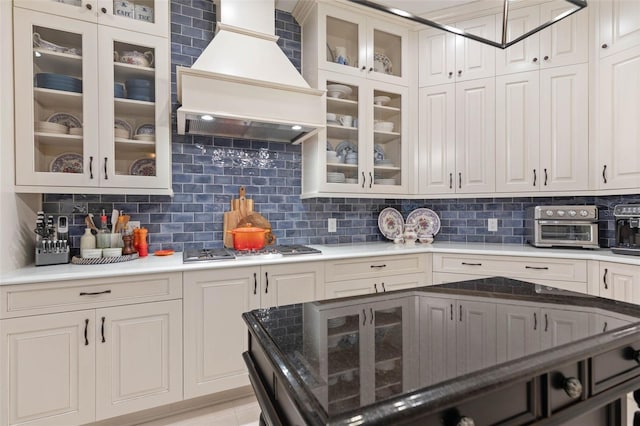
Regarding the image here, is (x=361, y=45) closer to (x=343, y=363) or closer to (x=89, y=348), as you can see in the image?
(x=343, y=363)

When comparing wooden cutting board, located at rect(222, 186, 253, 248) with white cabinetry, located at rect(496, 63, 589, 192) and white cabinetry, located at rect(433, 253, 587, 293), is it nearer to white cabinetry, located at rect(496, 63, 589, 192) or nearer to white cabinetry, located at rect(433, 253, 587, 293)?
white cabinetry, located at rect(433, 253, 587, 293)

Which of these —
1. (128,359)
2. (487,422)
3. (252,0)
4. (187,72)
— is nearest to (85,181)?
(187,72)

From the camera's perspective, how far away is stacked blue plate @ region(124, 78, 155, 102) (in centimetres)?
213

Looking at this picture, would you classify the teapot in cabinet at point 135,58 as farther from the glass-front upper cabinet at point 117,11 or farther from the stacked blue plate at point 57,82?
the stacked blue plate at point 57,82

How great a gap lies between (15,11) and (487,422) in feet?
9.28

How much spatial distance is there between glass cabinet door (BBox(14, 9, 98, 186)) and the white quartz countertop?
0.54 m

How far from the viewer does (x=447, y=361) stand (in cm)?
69

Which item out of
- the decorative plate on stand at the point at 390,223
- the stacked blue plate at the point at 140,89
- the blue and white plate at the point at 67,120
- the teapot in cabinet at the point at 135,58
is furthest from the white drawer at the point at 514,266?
the blue and white plate at the point at 67,120

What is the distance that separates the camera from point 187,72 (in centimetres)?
199

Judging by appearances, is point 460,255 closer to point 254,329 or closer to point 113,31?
point 254,329

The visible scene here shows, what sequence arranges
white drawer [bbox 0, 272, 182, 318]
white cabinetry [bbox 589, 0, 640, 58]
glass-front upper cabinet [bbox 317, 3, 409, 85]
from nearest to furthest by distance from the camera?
1. white drawer [bbox 0, 272, 182, 318]
2. white cabinetry [bbox 589, 0, 640, 58]
3. glass-front upper cabinet [bbox 317, 3, 409, 85]

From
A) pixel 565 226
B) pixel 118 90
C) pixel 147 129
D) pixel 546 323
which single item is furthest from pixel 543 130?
pixel 118 90

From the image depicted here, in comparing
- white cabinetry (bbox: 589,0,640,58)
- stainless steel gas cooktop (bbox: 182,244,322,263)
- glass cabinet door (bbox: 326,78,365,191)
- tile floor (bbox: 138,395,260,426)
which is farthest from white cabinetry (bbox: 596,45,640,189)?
tile floor (bbox: 138,395,260,426)

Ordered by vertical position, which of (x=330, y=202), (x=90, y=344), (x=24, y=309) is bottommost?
(x=90, y=344)
